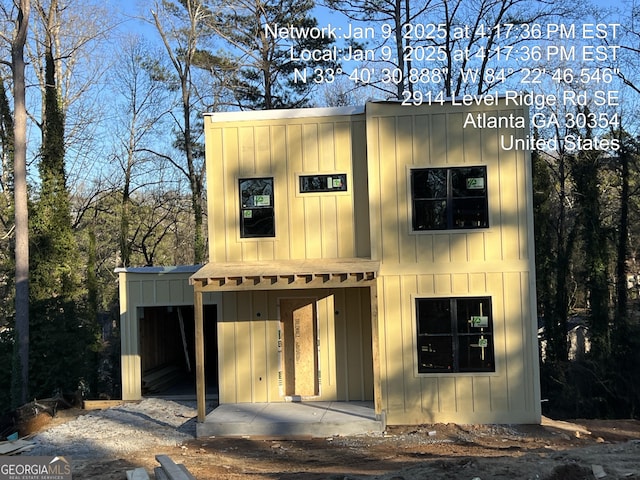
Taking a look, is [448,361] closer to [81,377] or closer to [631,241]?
[81,377]

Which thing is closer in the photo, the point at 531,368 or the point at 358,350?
the point at 531,368

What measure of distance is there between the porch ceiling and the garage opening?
4.04 metres

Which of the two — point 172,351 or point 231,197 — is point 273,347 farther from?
point 172,351

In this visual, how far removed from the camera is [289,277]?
10344 millimetres

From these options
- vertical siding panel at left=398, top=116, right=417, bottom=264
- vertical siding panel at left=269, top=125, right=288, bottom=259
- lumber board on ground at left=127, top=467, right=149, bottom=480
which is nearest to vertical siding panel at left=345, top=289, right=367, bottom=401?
vertical siding panel at left=398, top=116, right=417, bottom=264

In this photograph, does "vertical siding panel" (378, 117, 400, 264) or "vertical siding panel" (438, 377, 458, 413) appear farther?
"vertical siding panel" (378, 117, 400, 264)

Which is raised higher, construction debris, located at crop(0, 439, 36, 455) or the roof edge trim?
the roof edge trim

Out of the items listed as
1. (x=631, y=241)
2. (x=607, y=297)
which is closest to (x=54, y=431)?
(x=607, y=297)

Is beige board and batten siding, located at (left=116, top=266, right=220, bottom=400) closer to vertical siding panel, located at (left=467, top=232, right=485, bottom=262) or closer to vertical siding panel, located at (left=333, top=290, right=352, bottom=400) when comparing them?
vertical siding panel, located at (left=333, top=290, right=352, bottom=400)

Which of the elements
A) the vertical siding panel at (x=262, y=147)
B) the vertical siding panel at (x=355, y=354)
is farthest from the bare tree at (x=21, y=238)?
the vertical siding panel at (x=355, y=354)

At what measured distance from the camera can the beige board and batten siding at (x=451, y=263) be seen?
10.8 metres

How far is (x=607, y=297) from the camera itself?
2038 centimetres

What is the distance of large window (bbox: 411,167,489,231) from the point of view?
11047 millimetres

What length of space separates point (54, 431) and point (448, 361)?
7.23 meters
